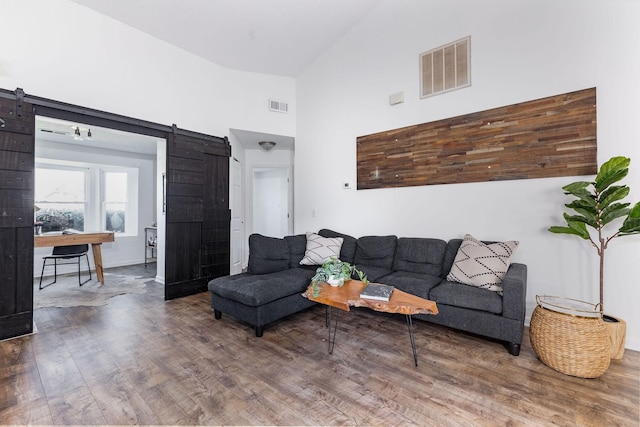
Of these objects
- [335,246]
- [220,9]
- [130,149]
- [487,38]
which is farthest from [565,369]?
[130,149]

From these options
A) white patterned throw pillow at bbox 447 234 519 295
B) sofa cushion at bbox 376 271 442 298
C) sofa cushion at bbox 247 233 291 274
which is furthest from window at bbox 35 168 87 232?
white patterned throw pillow at bbox 447 234 519 295

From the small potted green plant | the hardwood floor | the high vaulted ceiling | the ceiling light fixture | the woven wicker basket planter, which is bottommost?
the hardwood floor

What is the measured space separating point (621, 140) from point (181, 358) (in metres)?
4.05

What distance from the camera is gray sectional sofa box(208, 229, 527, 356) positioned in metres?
2.38

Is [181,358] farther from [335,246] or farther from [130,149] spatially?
[130,149]

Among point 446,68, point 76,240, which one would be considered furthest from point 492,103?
point 76,240

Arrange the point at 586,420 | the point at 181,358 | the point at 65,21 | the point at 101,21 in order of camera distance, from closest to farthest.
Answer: the point at 586,420 → the point at 181,358 → the point at 65,21 → the point at 101,21

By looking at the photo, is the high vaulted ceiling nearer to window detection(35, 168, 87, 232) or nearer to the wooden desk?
the wooden desk

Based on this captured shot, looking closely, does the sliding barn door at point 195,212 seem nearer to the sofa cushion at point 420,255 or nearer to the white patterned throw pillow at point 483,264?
the sofa cushion at point 420,255

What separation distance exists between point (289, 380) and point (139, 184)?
19.5 feet

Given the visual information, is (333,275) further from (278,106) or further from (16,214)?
(278,106)

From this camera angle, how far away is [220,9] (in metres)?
3.38

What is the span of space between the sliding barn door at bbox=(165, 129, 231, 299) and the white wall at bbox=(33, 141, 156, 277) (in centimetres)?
294

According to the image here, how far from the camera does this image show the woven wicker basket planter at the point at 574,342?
1969 mm
